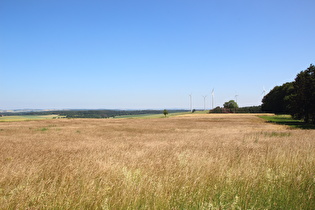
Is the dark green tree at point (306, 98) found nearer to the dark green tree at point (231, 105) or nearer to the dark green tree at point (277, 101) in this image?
the dark green tree at point (277, 101)

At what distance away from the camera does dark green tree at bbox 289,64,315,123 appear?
3838 centimetres

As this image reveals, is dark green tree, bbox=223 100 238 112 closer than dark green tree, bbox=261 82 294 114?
No

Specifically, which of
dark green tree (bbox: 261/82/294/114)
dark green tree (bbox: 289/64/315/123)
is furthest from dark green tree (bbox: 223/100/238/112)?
dark green tree (bbox: 289/64/315/123)

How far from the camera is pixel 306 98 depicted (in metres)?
39.3

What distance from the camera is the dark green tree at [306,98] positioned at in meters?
38.4

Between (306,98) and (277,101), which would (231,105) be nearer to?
(277,101)

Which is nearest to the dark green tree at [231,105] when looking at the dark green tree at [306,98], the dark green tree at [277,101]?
the dark green tree at [277,101]

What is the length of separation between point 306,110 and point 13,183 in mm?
46670

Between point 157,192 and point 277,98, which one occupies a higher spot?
point 277,98

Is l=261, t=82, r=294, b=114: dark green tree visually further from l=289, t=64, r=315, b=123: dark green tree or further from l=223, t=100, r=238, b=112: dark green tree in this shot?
l=223, t=100, r=238, b=112: dark green tree

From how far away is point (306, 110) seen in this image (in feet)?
129

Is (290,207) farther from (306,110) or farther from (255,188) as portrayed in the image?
(306,110)

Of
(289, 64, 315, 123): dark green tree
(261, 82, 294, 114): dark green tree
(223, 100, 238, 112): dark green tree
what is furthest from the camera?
(223, 100, 238, 112): dark green tree

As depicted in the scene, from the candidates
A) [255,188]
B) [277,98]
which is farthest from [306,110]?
[277,98]
